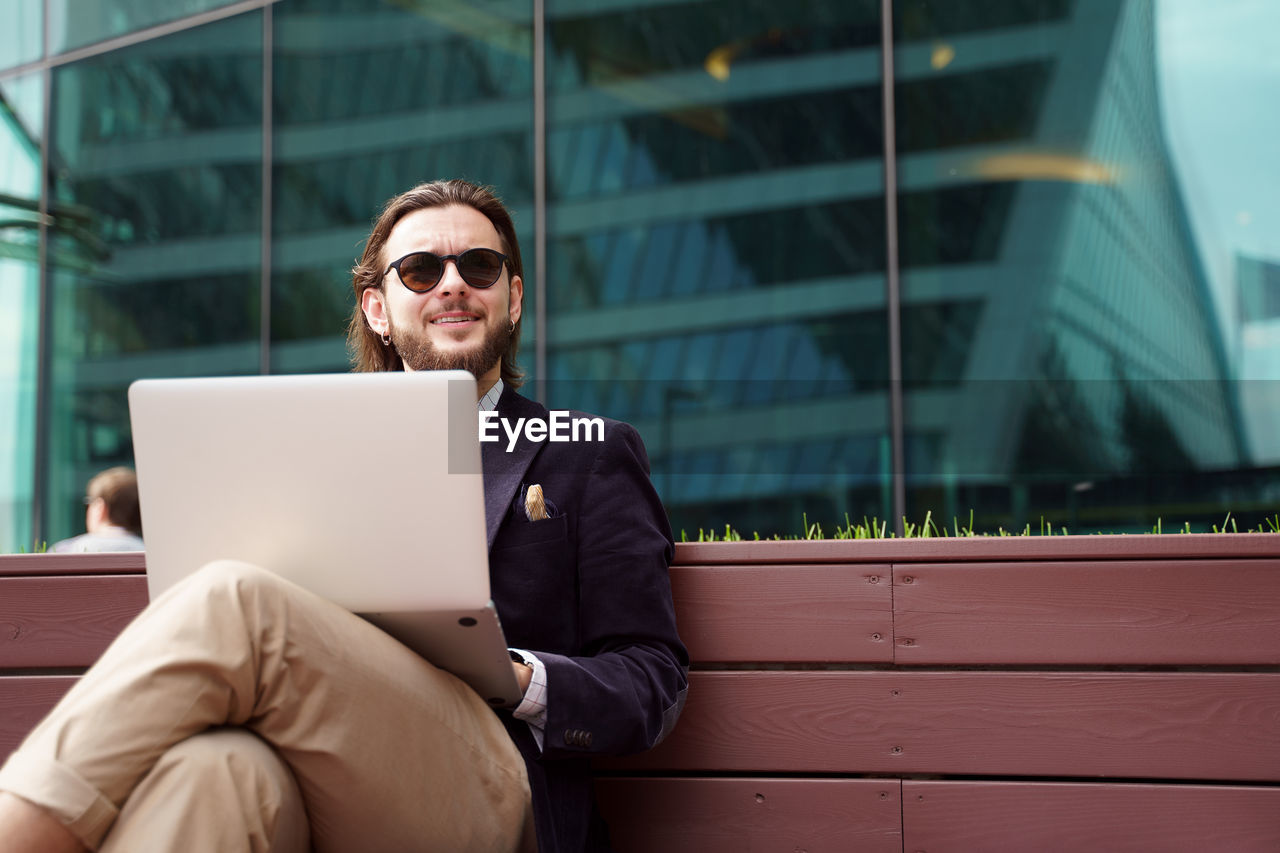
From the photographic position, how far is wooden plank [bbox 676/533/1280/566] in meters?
2.00

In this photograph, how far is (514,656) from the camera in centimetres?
168

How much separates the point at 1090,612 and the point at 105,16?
288 inches

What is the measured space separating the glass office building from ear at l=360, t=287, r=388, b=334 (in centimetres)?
334

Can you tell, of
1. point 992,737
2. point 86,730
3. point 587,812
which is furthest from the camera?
point 992,737

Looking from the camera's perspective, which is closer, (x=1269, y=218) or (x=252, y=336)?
(x=1269, y=218)

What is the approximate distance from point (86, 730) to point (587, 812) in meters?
0.88

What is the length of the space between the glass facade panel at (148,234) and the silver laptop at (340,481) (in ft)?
18.0

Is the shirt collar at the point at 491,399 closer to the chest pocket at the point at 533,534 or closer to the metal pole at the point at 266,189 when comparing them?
the chest pocket at the point at 533,534

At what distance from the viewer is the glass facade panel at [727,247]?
18.2 feet

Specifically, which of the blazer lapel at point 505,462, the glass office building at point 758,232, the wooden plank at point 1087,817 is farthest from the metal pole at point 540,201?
the wooden plank at point 1087,817

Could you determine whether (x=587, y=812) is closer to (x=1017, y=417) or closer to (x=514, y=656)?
(x=514, y=656)

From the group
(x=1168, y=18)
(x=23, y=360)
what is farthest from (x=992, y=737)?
(x=23, y=360)

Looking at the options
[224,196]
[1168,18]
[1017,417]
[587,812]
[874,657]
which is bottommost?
[587,812]

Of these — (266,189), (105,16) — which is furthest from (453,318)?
(105,16)
